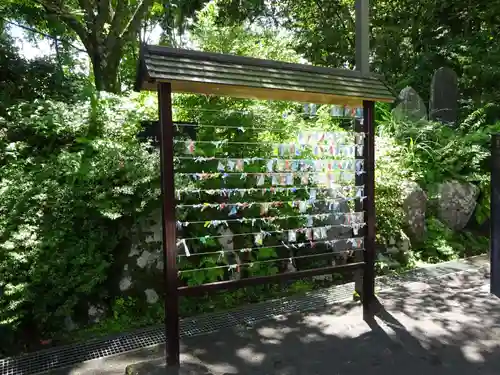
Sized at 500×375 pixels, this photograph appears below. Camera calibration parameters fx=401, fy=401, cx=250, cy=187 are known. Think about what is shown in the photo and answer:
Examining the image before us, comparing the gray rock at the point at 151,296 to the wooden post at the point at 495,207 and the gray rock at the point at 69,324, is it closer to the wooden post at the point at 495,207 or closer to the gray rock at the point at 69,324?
the gray rock at the point at 69,324

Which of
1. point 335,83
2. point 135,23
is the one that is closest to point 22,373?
point 335,83

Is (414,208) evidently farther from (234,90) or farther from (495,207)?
(234,90)

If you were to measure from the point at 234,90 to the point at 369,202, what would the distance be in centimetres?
179

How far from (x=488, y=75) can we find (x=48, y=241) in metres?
10.6

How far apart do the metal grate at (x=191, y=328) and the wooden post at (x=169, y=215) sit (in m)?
0.46

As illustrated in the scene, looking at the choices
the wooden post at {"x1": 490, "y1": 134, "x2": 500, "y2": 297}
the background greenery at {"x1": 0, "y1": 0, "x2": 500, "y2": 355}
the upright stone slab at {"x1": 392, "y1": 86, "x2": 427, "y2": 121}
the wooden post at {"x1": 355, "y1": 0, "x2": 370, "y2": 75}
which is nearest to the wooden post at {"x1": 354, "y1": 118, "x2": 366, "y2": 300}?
the wooden post at {"x1": 355, "y1": 0, "x2": 370, "y2": 75}

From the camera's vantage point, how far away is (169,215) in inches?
120

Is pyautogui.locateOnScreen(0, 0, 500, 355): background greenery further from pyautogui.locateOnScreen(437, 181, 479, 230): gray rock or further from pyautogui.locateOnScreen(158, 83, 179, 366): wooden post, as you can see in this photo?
pyautogui.locateOnScreen(158, 83, 179, 366): wooden post

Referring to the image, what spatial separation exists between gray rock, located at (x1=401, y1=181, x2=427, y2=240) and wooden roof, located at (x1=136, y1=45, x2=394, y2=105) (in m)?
2.42

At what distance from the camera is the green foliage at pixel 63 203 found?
11.5 ft

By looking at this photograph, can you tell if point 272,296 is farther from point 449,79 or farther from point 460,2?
point 460,2

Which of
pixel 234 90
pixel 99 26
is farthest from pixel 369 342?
pixel 99 26

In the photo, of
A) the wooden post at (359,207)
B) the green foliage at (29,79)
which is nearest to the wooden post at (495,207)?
the wooden post at (359,207)

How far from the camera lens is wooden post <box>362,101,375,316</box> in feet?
13.1
